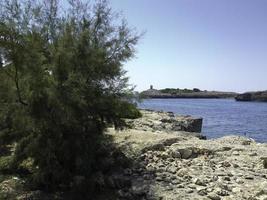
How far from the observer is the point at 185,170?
14.0 metres

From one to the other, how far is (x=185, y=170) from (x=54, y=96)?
422 centimetres

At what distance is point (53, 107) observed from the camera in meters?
13.6

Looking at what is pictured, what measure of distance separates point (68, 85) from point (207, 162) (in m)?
4.78

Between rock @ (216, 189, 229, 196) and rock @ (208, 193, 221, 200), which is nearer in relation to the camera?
rock @ (208, 193, 221, 200)

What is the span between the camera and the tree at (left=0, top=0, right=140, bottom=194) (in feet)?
45.0

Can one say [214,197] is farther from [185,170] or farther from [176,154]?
[176,154]

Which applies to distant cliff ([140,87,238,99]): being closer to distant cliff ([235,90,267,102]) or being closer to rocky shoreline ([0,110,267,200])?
distant cliff ([235,90,267,102])

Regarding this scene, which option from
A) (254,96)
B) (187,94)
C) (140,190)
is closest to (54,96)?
(140,190)

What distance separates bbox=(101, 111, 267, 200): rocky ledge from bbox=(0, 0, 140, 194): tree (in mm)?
1283

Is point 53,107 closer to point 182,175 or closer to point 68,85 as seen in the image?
point 68,85

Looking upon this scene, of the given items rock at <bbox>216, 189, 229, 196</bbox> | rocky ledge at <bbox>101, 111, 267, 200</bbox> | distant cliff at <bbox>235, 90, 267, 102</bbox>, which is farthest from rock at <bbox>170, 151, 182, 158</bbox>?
distant cliff at <bbox>235, 90, 267, 102</bbox>

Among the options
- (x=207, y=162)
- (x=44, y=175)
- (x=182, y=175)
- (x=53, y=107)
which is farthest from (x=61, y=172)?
(x=207, y=162)

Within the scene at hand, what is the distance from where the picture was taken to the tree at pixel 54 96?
13.7m

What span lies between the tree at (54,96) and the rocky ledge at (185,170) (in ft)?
4.21
